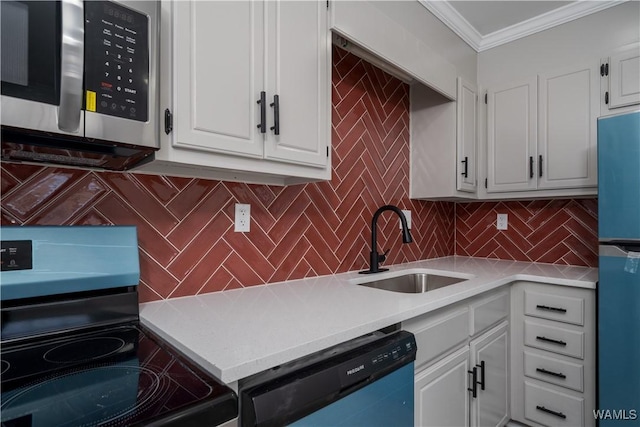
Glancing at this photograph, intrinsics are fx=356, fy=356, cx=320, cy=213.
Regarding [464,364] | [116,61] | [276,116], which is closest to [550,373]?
[464,364]

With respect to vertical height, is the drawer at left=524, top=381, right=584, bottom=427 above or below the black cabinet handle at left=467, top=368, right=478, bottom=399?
below

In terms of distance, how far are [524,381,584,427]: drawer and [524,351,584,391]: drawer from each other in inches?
2.3

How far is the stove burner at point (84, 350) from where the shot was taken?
2.78 ft

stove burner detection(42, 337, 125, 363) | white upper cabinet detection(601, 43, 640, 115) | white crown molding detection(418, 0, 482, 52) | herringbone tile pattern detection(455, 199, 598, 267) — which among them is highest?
white crown molding detection(418, 0, 482, 52)

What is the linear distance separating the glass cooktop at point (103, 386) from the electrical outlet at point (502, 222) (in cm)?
257

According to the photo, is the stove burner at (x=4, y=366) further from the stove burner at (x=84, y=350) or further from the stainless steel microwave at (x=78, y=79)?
the stainless steel microwave at (x=78, y=79)

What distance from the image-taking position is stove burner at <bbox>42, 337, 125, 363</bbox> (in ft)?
2.78

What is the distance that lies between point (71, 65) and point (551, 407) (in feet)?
8.44

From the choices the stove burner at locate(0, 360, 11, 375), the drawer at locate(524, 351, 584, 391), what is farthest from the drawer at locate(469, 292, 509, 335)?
the stove burner at locate(0, 360, 11, 375)

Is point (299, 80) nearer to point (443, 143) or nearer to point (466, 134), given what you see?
point (443, 143)

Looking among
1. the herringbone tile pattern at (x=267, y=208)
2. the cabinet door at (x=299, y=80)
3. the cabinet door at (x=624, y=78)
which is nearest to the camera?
the herringbone tile pattern at (x=267, y=208)

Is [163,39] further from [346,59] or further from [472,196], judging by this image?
[472,196]

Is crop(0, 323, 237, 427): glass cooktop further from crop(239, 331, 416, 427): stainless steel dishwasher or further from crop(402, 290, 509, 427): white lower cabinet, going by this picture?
crop(402, 290, 509, 427): white lower cabinet

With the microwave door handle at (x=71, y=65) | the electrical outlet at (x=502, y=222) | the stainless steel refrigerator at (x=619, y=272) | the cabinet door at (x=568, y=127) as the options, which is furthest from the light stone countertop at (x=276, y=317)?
the electrical outlet at (x=502, y=222)
